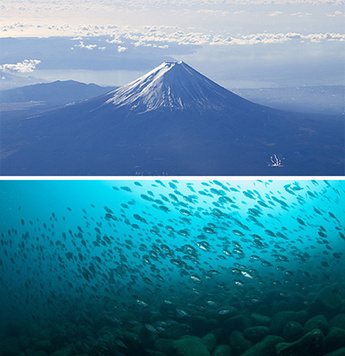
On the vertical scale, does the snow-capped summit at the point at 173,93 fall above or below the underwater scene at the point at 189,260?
above

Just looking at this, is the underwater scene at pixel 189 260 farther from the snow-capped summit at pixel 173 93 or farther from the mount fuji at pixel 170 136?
the snow-capped summit at pixel 173 93

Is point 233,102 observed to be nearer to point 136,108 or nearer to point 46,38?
point 136,108

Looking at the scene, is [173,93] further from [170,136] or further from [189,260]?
[189,260]

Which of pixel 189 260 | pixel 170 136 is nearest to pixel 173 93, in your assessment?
pixel 170 136

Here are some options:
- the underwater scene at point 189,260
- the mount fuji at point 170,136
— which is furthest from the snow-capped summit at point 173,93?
the underwater scene at point 189,260

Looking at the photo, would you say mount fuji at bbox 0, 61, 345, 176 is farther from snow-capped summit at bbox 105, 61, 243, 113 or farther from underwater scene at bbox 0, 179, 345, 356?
underwater scene at bbox 0, 179, 345, 356

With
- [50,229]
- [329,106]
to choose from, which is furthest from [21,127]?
[50,229]

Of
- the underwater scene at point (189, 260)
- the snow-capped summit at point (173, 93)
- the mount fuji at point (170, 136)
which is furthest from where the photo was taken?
the snow-capped summit at point (173, 93)
